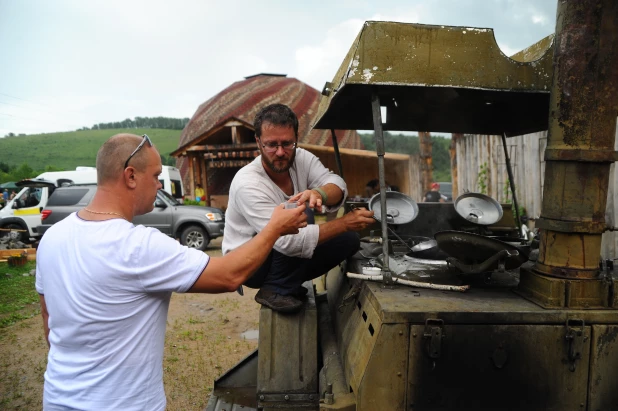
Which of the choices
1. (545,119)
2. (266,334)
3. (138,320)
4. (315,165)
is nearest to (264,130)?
(315,165)

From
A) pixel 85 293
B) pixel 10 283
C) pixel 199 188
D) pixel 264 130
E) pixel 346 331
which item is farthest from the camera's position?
pixel 199 188

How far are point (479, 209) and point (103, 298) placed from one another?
385 centimetres

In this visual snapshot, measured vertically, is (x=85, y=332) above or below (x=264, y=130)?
below

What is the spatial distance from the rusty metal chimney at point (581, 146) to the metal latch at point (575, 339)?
0.39 ft

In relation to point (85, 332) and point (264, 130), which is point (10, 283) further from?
point (85, 332)

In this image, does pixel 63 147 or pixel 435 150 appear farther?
pixel 63 147

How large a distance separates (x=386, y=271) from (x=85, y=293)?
1.59 metres

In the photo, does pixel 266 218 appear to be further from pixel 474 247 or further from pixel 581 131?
pixel 581 131

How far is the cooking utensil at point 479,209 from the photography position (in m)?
4.43

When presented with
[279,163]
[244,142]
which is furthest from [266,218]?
[244,142]

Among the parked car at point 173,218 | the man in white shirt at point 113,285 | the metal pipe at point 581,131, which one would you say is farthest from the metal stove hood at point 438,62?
the parked car at point 173,218

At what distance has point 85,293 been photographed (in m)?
1.70

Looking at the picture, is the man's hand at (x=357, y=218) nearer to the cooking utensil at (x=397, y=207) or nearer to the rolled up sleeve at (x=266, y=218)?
the rolled up sleeve at (x=266, y=218)

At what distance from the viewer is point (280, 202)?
10.7ft
